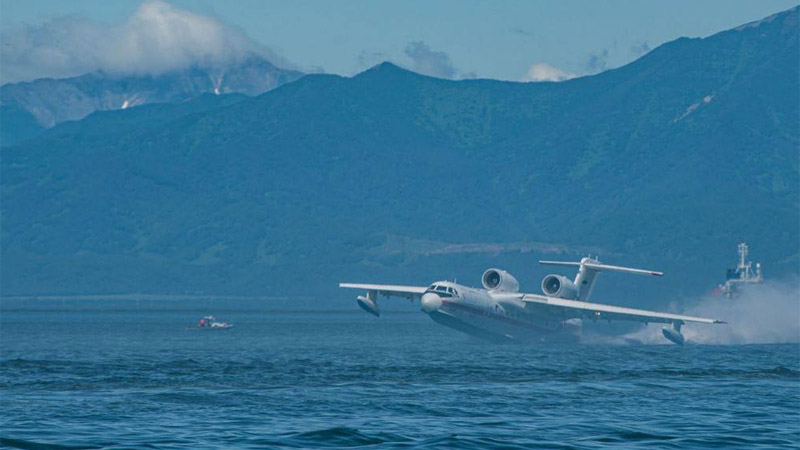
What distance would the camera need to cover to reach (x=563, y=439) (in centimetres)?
4509

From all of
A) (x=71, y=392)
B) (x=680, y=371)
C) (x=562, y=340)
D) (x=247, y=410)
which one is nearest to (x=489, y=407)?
(x=247, y=410)

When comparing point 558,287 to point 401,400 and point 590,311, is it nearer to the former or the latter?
point 590,311

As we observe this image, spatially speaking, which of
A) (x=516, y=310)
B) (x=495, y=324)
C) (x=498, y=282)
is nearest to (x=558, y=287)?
(x=498, y=282)

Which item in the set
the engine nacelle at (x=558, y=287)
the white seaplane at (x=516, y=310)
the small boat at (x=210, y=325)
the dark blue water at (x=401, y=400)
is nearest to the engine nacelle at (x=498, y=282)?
the white seaplane at (x=516, y=310)

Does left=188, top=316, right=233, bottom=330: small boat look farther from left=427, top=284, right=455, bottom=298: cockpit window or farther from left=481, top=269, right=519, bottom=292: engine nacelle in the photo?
left=427, top=284, right=455, bottom=298: cockpit window

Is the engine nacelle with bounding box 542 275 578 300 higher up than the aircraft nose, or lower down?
higher up

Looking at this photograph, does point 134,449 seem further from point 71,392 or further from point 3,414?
point 71,392

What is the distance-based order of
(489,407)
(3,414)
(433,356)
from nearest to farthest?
1. (3,414)
2. (489,407)
3. (433,356)

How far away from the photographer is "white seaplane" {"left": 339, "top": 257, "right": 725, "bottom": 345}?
3900 inches

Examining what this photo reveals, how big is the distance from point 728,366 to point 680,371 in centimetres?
641

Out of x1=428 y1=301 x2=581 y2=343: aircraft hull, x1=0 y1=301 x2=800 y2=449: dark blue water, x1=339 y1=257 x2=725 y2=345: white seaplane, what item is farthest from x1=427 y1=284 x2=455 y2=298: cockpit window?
x1=0 y1=301 x2=800 y2=449: dark blue water

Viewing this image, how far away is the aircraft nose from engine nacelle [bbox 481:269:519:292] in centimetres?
1044

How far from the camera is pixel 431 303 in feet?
319

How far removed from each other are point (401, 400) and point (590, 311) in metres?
49.7
